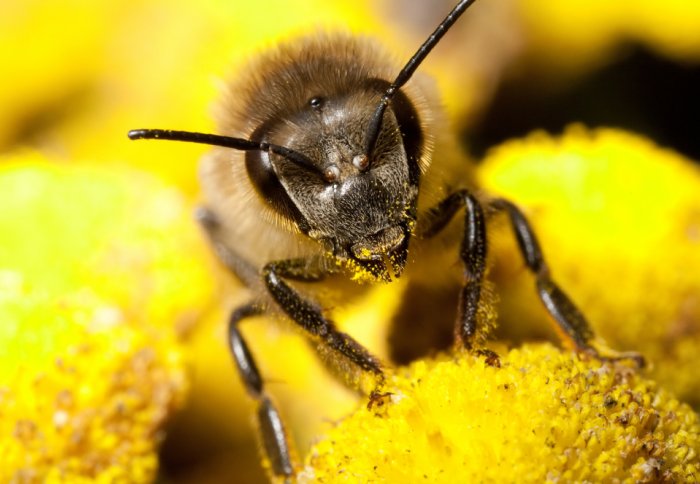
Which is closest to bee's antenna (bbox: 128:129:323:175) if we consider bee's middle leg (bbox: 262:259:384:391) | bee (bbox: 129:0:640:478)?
bee (bbox: 129:0:640:478)

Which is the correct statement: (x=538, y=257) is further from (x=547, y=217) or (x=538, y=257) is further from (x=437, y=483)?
(x=437, y=483)

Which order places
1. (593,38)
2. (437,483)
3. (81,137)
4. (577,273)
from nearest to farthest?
(437,483) → (577,273) → (593,38) → (81,137)

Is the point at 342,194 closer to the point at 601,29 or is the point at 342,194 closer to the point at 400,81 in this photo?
the point at 400,81

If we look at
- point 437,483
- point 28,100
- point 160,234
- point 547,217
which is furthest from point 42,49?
point 437,483

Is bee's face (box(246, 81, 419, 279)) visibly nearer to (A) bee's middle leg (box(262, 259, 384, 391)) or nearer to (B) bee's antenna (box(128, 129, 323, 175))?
(B) bee's antenna (box(128, 129, 323, 175))

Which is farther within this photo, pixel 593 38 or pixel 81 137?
pixel 81 137

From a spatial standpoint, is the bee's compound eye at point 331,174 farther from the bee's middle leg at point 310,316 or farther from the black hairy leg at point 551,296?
the black hairy leg at point 551,296
